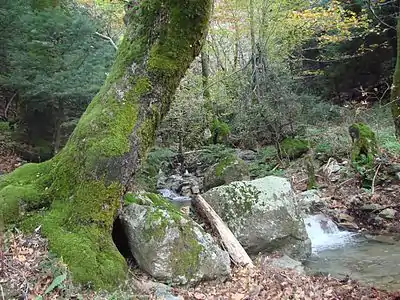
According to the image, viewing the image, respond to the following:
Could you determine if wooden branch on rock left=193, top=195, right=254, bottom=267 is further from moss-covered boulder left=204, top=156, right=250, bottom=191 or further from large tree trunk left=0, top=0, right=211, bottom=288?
moss-covered boulder left=204, top=156, right=250, bottom=191

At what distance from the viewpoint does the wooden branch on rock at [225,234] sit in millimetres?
6357

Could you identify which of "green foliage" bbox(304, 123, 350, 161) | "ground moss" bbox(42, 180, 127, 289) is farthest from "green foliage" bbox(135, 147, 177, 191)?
"ground moss" bbox(42, 180, 127, 289)

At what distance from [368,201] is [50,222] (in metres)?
7.69

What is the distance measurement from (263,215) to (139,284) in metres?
3.31

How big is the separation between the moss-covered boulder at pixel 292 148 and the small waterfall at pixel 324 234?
4.91 m

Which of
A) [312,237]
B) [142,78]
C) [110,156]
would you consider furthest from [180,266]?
[312,237]

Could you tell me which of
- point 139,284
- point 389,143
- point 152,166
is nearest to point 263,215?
point 139,284

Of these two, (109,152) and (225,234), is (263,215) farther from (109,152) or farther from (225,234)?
(109,152)

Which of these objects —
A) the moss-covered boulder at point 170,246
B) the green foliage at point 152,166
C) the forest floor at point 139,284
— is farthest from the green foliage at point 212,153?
the moss-covered boulder at point 170,246

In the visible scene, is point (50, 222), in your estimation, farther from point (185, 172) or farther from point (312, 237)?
point (185, 172)

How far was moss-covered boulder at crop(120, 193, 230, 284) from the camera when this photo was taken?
5.32 meters

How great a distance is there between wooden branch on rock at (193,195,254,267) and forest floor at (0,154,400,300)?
0.22 m

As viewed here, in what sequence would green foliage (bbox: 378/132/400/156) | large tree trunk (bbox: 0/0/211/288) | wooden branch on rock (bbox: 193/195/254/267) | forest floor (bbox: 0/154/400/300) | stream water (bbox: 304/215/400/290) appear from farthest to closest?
green foliage (bbox: 378/132/400/156) < stream water (bbox: 304/215/400/290) < wooden branch on rock (bbox: 193/195/254/267) < large tree trunk (bbox: 0/0/211/288) < forest floor (bbox: 0/154/400/300)

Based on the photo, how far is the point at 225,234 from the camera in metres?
6.88
